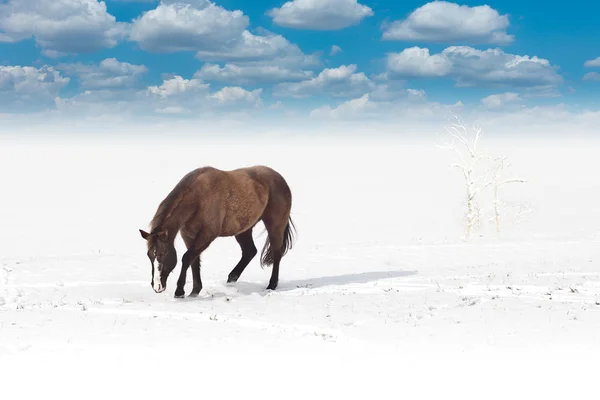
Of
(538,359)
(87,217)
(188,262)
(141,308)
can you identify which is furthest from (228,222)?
(87,217)

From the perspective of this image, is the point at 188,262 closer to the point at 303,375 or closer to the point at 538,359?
the point at 303,375

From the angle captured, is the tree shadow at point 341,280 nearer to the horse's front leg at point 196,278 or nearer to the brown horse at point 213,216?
the brown horse at point 213,216

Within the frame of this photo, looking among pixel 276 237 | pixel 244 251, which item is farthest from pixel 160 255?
pixel 276 237

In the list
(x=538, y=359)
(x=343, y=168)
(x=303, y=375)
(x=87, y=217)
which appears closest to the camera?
(x=303, y=375)

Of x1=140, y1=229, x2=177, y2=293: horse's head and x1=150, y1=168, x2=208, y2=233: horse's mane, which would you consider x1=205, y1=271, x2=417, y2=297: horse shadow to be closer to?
x1=140, y1=229, x2=177, y2=293: horse's head

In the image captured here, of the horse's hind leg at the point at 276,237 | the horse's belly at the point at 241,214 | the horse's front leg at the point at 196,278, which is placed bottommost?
the horse's front leg at the point at 196,278

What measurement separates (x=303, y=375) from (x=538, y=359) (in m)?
3.13

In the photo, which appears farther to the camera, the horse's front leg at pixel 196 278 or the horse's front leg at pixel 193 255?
the horse's front leg at pixel 196 278

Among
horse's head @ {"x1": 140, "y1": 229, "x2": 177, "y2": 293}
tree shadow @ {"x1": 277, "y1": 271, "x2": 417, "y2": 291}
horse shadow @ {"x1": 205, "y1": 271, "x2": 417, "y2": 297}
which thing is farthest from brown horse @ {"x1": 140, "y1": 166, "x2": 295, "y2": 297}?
tree shadow @ {"x1": 277, "y1": 271, "x2": 417, "y2": 291}

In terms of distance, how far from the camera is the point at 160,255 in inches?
450

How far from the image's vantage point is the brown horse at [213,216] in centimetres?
1158

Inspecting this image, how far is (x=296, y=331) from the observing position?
9.51 m

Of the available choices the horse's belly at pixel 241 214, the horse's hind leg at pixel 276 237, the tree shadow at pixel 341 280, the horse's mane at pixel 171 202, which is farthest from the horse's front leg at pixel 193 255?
the tree shadow at pixel 341 280

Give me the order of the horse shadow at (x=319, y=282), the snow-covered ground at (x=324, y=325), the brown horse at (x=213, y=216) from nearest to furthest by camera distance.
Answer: the snow-covered ground at (x=324, y=325)
the brown horse at (x=213, y=216)
the horse shadow at (x=319, y=282)
